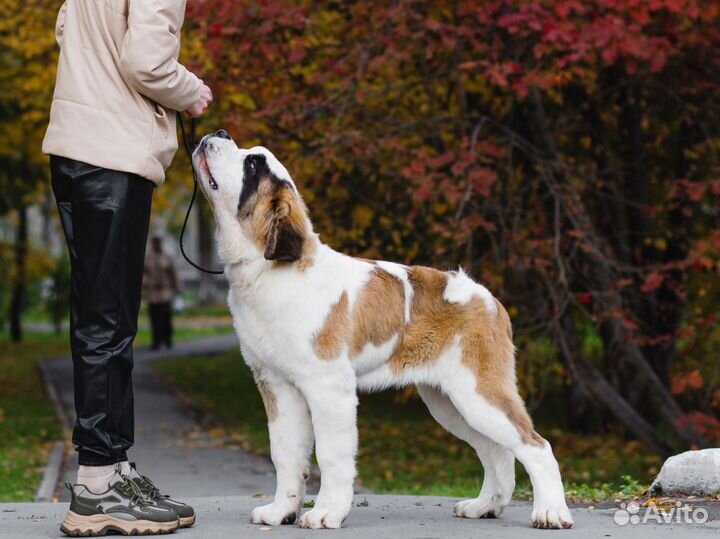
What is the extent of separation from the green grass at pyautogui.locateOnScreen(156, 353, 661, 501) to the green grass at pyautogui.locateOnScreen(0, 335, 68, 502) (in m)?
2.02

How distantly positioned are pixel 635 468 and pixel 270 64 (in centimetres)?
499

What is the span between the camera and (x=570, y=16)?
9789mm

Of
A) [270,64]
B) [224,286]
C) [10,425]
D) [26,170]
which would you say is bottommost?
[224,286]

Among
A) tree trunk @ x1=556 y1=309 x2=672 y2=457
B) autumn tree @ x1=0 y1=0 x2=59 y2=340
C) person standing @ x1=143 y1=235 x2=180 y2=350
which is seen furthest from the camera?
person standing @ x1=143 y1=235 x2=180 y2=350

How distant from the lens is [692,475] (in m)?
6.62

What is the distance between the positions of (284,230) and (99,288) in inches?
32.9

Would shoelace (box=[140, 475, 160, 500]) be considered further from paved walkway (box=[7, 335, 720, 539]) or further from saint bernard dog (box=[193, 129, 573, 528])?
saint bernard dog (box=[193, 129, 573, 528])

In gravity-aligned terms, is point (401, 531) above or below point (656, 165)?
below

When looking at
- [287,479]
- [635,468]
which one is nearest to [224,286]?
[635,468]

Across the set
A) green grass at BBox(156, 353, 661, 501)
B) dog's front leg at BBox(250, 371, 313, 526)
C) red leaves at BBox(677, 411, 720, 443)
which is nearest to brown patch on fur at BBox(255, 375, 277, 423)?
dog's front leg at BBox(250, 371, 313, 526)

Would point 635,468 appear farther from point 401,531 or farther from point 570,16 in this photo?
point 401,531

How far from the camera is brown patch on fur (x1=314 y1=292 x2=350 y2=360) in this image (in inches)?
215

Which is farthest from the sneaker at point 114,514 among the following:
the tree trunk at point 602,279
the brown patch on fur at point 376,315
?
the tree trunk at point 602,279

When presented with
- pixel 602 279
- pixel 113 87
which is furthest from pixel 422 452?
pixel 113 87
